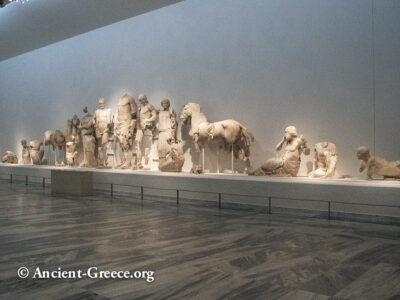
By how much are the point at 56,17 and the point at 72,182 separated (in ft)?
24.1

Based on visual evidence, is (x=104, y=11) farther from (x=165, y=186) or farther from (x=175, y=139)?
(x=165, y=186)

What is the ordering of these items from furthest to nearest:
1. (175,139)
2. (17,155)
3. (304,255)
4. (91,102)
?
1. (17,155)
2. (91,102)
3. (175,139)
4. (304,255)

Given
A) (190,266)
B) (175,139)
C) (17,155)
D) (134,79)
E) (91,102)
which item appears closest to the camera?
(190,266)

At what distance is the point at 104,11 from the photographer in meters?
14.4

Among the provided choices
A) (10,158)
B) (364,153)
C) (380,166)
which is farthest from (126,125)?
(10,158)

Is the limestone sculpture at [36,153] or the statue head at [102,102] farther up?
the statue head at [102,102]

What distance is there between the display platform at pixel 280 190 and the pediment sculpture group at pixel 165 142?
48 centimetres

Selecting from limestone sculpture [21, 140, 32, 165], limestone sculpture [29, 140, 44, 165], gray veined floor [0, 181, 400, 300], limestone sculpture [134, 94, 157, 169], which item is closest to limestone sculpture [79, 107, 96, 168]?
limestone sculpture [134, 94, 157, 169]

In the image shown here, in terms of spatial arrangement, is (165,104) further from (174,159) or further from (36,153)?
(36,153)

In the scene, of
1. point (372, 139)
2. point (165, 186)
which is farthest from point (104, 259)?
point (372, 139)

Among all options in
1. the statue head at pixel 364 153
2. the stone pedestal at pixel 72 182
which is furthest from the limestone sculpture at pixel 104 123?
the statue head at pixel 364 153

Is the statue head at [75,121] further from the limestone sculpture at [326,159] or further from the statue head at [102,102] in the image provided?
the limestone sculpture at [326,159]

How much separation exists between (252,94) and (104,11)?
6674 millimetres

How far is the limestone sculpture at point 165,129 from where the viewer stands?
12.1 metres
